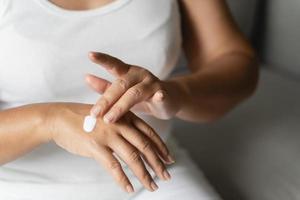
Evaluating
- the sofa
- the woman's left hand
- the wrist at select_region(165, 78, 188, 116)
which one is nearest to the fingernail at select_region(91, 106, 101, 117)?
the woman's left hand

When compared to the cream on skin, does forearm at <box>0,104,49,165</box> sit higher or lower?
lower

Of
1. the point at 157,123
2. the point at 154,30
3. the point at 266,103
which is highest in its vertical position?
the point at 154,30

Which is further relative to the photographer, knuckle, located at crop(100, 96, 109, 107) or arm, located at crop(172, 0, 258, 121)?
arm, located at crop(172, 0, 258, 121)

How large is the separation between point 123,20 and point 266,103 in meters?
0.51

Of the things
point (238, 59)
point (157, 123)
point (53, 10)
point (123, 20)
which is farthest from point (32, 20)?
point (238, 59)

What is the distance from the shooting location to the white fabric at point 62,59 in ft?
2.67

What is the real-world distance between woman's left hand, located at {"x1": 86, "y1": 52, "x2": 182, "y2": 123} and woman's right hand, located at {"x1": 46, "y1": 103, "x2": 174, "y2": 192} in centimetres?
2

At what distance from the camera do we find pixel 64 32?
0.83 metres

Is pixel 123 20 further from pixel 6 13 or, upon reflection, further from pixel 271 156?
pixel 271 156

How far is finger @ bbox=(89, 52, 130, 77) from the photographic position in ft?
2.28

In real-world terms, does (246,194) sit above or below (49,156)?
below

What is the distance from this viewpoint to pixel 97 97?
87cm

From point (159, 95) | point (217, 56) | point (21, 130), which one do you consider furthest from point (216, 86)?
point (21, 130)

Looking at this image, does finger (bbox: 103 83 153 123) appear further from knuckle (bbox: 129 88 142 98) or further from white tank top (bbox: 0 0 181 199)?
white tank top (bbox: 0 0 181 199)
